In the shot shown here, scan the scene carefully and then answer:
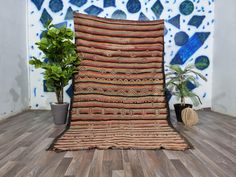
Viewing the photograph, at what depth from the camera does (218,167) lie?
1.33m

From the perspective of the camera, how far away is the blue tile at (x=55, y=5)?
3228 mm

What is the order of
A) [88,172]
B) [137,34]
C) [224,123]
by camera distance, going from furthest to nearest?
1. [137,34]
2. [224,123]
3. [88,172]

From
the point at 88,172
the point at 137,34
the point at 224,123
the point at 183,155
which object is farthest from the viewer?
the point at 137,34

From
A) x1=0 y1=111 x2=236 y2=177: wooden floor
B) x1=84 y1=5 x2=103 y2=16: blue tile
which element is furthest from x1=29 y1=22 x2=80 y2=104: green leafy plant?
x1=84 y1=5 x2=103 y2=16: blue tile

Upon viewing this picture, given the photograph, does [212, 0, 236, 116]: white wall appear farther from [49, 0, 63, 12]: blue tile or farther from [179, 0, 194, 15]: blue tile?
[49, 0, 63, 12]: blue tile

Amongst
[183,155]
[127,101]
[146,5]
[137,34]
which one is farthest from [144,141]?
[146,5]

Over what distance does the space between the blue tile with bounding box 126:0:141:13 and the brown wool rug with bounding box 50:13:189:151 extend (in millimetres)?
487

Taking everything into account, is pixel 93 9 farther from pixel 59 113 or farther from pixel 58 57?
pixel 59 113

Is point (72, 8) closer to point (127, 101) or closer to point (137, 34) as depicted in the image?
point (137, 34)

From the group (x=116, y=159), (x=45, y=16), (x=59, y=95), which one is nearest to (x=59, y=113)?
(x=59, y=95)

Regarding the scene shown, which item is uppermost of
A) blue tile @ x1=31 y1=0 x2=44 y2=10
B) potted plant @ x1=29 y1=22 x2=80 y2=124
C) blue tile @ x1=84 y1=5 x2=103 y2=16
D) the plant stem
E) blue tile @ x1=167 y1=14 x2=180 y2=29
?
blue tile @ x1=31 y1=0 x2=44 y2=10

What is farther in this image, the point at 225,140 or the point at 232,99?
the point at 232,99

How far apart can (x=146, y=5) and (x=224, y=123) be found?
1.86 metres

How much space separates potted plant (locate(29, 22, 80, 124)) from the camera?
2.36m
